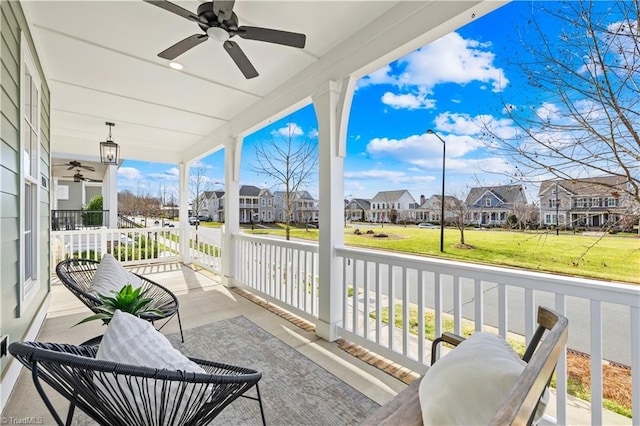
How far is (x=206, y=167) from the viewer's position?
6871 millimetres

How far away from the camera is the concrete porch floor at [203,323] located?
2000mm

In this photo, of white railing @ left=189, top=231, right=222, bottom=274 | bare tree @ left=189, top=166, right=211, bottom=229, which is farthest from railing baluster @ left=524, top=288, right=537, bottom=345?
bare tree @ left=189, top=166, right=211, bottom=229

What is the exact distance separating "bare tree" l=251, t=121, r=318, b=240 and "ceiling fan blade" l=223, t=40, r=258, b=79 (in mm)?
1461

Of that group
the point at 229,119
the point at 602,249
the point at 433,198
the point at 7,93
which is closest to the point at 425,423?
the point at 602,249

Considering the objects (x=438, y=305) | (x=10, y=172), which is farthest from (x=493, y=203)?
(x=10, y=172)

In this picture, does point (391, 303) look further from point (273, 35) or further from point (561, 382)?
point (273, 35)

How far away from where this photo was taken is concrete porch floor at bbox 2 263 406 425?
2000mm

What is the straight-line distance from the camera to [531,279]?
5.44ft

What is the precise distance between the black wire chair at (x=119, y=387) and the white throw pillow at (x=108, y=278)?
4.14 ft

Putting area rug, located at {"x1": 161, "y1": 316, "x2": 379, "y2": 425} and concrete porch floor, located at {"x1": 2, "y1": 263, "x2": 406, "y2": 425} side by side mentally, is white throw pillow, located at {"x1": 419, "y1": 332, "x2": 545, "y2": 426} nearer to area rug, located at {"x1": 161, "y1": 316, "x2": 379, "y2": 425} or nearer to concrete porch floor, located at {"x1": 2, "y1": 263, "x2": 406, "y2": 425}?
area rug, located at {"x1": 161, "y1": 316, "x2": 379, "y2": 425}

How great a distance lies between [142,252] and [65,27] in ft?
16.7

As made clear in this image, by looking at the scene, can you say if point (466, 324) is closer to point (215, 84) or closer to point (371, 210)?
point (371, 210)

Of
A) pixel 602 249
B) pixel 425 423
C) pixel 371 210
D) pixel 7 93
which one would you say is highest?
pixel 7 93

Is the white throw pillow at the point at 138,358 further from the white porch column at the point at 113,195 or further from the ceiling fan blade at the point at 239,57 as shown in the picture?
the white porch column at the point at 113,195
